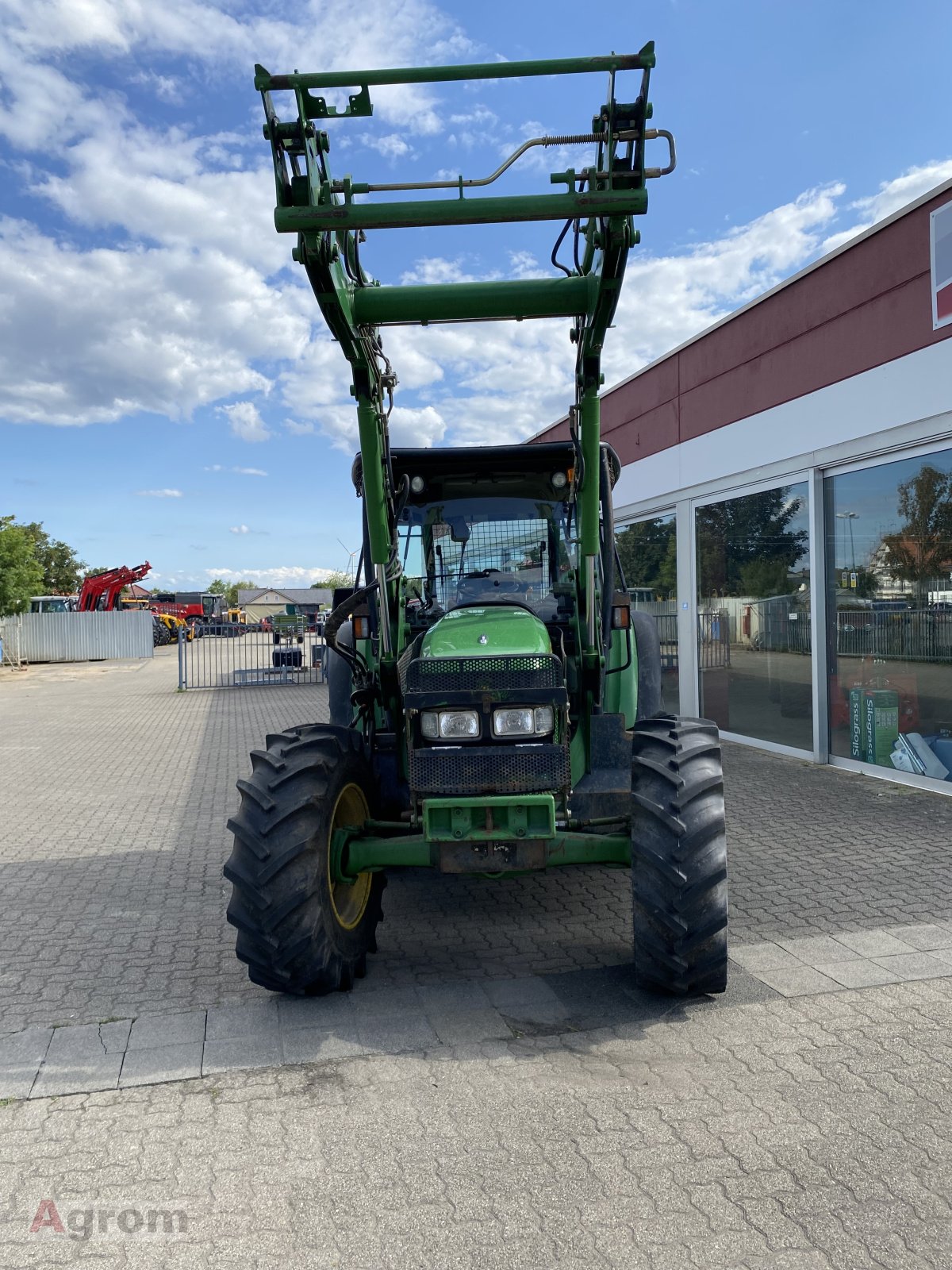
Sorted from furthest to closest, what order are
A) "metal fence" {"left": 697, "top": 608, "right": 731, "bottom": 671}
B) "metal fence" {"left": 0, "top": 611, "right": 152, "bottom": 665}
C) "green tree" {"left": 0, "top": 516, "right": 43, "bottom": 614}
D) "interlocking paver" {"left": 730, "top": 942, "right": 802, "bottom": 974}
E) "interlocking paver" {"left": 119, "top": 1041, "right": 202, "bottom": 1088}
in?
"metal fence" {"left": 0, "top": 611, "right": 152, "bottom": 665} < "green tree" {"left": 0, "top": 516, "right": 43, "bottom": 614} < "metal fence" {"left": 697, "top": 608, "right": 731, "bottom": 671} < "interlocking paver" {"left": 730, "top": 942, "right": 802, "bottom": 974} < "interlocking paver" {"left": 119, "top": 1041, "right": 202, "bottom": 1088}

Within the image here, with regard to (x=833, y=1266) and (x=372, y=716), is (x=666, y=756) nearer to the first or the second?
(x=372, y=716)

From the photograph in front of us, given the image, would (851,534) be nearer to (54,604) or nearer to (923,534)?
(923,534)

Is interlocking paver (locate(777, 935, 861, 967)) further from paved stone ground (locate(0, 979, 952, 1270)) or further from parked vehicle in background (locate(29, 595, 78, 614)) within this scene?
parked vehicle in background (locate(29, 595, 78, 614))

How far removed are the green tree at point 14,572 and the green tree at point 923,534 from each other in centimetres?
2713

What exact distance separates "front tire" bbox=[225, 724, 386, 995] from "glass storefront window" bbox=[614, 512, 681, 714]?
874 centimetres

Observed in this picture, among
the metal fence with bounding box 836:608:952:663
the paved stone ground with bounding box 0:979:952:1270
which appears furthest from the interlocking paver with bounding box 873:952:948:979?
the metal fence with bounding box 836:608:952:663

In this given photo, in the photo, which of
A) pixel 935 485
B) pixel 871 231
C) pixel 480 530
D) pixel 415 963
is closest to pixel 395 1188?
pixel 415 963

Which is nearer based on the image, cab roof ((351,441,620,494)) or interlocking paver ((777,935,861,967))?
interlocking paver ((777,935,861,967))

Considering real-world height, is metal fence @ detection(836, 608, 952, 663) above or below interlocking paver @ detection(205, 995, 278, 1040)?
above

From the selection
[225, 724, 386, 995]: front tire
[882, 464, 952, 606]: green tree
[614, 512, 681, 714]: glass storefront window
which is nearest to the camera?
[225, 724, 386, 995]: front tire

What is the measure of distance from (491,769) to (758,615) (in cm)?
747

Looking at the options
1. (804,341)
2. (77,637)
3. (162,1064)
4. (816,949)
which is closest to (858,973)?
(816,949)

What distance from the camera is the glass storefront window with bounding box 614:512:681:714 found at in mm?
12953

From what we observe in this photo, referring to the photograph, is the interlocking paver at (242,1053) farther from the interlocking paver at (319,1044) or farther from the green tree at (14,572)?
the green tree at (14,572)
